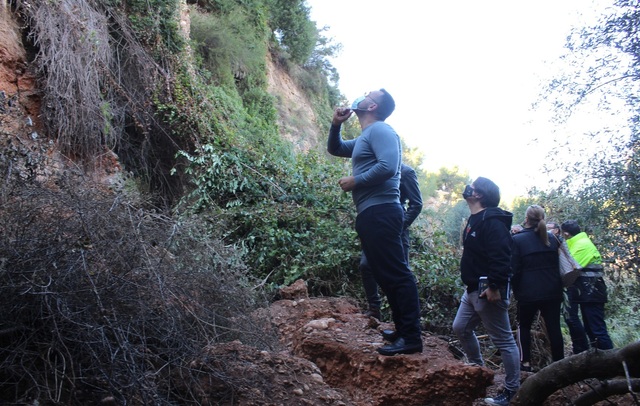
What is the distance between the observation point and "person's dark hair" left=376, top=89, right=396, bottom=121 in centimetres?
398

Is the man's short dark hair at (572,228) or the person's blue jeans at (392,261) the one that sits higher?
the man's short dark hair at (572,228)

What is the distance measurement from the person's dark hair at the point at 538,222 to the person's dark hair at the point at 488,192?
1288 millimetres

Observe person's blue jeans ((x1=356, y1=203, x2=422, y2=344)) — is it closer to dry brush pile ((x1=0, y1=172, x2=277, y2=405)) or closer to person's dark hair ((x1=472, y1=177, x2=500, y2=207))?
person's dark hair ((x1=472, y1=177, x2=500, y2=207))

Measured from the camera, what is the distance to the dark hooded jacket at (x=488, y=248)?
379 cm

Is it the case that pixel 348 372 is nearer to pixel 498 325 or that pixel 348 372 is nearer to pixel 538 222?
pixel 498 325

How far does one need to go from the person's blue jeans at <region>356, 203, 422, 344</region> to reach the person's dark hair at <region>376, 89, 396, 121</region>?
76cm

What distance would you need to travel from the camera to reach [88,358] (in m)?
2.77

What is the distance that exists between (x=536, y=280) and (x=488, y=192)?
1.42m

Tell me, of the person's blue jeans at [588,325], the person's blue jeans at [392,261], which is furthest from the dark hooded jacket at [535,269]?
the person's blue jeans at [392,261]

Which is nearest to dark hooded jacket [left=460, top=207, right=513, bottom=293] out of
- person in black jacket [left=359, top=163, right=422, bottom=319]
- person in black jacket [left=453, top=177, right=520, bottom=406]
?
person in black jacket [left=453, top=177, right=520, bottom=406]

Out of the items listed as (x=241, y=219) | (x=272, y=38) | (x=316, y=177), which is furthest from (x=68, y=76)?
(x=272, y=38)

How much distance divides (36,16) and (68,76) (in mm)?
878

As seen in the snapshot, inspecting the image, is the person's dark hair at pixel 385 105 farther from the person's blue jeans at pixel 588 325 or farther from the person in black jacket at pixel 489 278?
the person's blue jeans at pixel 588 325

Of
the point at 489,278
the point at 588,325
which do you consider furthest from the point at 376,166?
the point at 588,325
